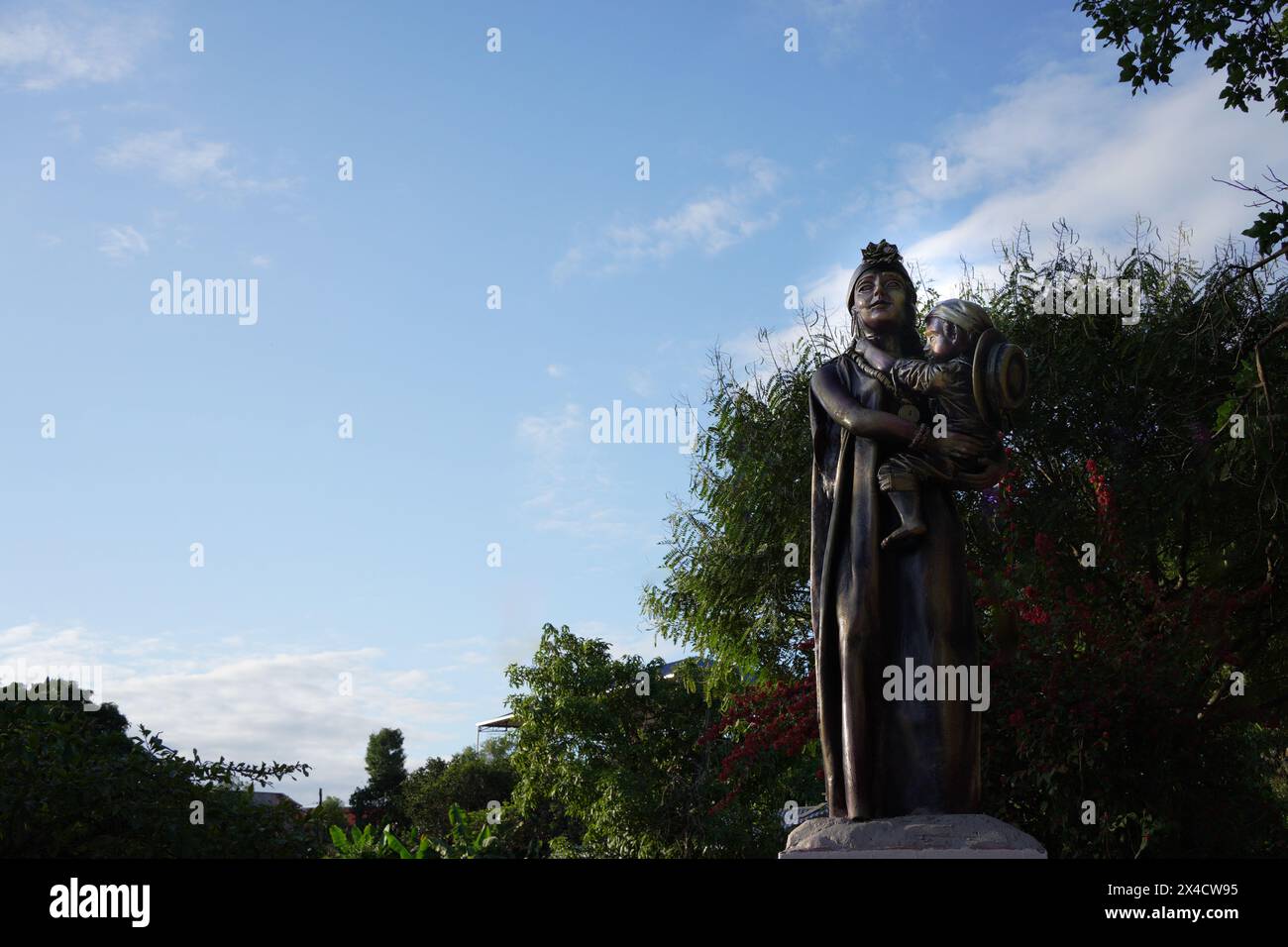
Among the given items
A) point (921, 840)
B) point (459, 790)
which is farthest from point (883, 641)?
point (459, 790)

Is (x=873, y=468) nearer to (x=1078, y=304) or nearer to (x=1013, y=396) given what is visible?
(x=1013, y=396)

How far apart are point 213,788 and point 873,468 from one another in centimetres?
515

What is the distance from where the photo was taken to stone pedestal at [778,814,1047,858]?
4.60 meters

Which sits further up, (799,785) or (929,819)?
(929,819)

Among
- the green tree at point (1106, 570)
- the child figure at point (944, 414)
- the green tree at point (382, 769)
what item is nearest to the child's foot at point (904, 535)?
the child figure at point (944, 414)

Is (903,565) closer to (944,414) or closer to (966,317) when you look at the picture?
(944,414)

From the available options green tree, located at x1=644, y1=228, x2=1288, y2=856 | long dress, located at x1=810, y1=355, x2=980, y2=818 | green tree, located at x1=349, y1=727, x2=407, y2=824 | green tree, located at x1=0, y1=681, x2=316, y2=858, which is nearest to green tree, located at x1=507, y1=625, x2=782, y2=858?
green tree, located at x1=644, y1=228, x2=1288, y2=856

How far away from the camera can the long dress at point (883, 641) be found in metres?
5.04

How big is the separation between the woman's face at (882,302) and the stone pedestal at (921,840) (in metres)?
2.36

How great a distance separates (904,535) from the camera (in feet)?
17.2

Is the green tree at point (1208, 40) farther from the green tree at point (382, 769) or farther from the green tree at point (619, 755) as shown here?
the green tree at point (382, 769)

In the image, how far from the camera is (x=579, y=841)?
70.9 feet
